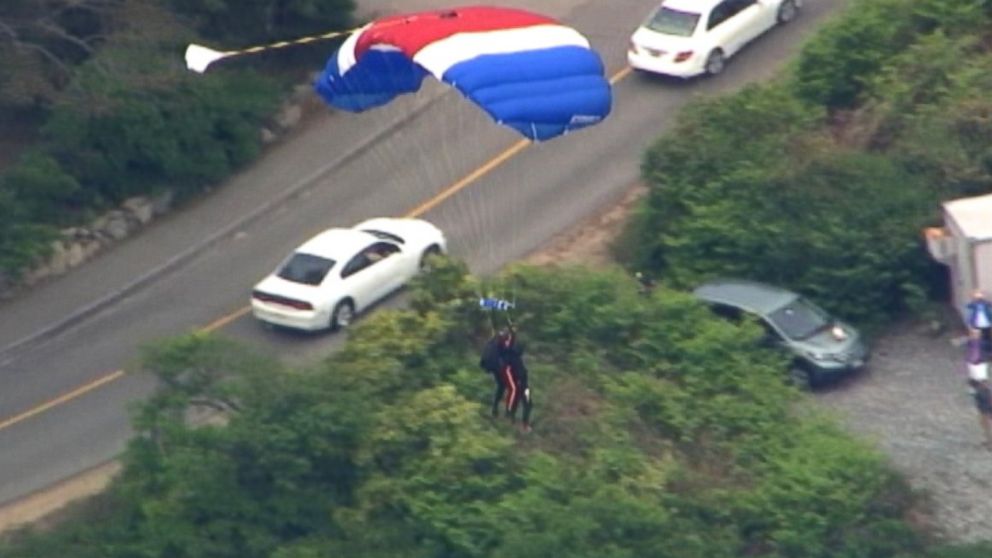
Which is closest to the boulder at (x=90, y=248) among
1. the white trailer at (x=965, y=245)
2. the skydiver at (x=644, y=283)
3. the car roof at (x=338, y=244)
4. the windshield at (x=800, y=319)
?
the car roof at (x=338, y=244)

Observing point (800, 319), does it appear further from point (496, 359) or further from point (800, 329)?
point (496, 359)

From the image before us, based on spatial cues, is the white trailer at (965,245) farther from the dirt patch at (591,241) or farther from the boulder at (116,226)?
the boulder at (116,226)

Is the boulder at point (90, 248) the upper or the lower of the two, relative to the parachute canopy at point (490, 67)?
lower

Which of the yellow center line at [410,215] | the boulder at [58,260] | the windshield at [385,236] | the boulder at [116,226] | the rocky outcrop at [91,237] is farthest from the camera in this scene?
the boulder at [116,226]

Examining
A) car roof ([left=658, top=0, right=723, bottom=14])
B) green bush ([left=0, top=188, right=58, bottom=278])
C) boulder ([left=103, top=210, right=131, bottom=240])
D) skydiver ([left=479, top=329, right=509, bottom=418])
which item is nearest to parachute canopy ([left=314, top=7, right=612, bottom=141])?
skydiver ([left=479, top=329, right=509, bottom=418])

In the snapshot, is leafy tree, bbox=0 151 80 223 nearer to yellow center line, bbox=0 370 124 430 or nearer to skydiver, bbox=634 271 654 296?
yellow center line, bbox=0 370 124 430

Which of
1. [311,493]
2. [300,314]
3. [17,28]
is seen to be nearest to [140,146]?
[17,28]
